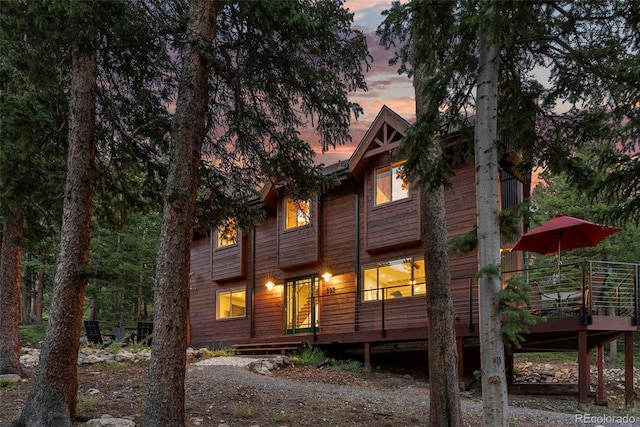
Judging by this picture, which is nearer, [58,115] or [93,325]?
[58,115]

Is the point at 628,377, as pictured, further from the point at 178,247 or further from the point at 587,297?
the point at 178,247

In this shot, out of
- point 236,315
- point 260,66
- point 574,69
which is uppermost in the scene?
point 260,66

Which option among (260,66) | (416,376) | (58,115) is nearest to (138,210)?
(58,115)

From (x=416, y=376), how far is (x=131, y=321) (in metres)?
22.7

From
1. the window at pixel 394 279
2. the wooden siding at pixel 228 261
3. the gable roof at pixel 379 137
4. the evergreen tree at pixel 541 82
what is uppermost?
the gable roof at pixel 379 137

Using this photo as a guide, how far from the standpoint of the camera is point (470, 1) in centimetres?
543

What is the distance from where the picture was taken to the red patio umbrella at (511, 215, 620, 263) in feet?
34.8

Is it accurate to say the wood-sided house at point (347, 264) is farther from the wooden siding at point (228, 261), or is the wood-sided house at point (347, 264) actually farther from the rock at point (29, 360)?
the rock at point (29, 360)

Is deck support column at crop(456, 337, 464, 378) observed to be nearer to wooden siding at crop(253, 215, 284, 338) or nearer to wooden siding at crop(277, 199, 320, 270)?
wooden siding at crop(277, 199, 320, 270)

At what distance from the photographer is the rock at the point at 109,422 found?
6709 millimetres

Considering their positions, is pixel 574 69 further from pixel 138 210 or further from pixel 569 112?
pixel 138 210

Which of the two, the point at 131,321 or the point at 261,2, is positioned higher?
the point at 261,2

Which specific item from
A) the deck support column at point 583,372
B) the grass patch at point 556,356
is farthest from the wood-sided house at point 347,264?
the grass patch at point 556,356

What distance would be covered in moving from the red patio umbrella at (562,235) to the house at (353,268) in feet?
5.12
